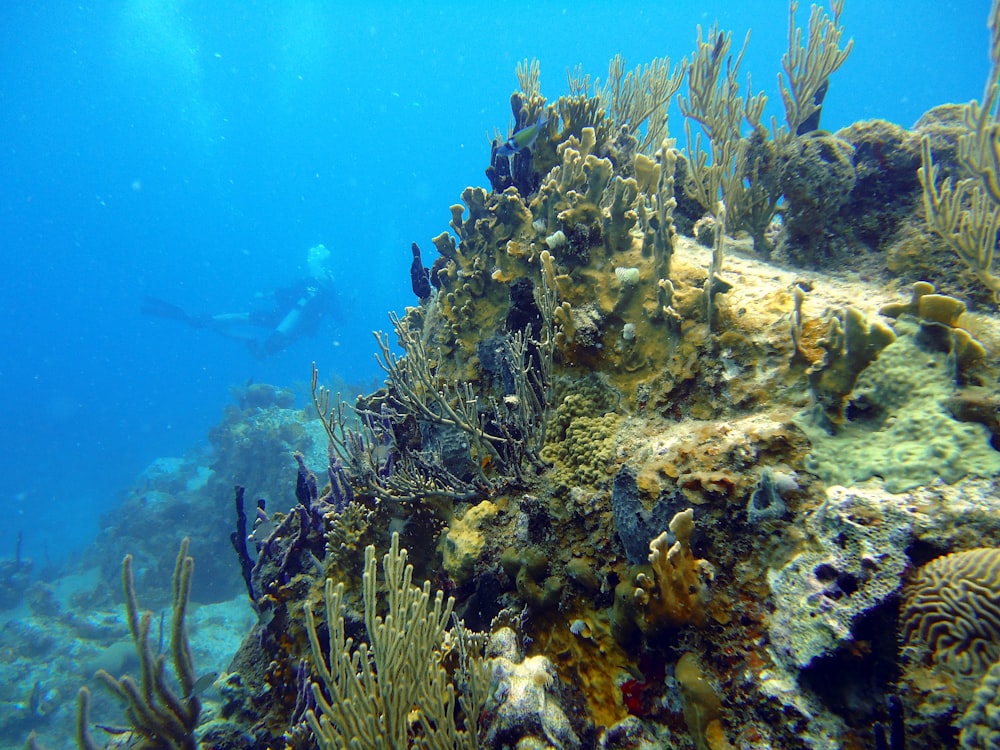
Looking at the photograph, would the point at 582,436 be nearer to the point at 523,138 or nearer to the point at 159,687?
→ the point at 159,687

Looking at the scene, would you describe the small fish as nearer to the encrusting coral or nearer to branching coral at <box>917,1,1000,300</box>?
the encrusting coral

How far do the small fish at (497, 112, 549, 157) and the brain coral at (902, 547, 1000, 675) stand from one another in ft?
16.8

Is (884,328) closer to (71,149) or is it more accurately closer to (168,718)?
(168,718)

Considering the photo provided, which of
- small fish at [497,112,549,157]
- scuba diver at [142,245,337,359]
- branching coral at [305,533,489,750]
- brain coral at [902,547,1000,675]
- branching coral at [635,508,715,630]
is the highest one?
scuba diver at [142,245,337,359]

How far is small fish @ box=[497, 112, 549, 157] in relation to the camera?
205 inches

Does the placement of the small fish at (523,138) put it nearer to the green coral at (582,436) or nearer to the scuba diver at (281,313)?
the green coral at (582,436)

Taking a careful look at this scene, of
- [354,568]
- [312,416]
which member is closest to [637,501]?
[354,568]

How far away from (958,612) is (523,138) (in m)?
5.29

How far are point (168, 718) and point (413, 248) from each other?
5.08 meters

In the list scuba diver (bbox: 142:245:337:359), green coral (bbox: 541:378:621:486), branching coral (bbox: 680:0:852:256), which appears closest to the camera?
green coral (bbox: 541:378:621:486)

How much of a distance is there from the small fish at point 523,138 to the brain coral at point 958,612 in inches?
202

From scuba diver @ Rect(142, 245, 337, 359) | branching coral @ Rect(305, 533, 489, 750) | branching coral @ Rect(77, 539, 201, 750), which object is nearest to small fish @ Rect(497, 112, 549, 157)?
branching coral @ Rect(305, 533, 489, 750)

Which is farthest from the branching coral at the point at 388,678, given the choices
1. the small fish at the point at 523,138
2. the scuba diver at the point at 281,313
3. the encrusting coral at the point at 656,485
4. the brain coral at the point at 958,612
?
the scuba diver at the point at 281,313

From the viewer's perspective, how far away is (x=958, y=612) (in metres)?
1.48
